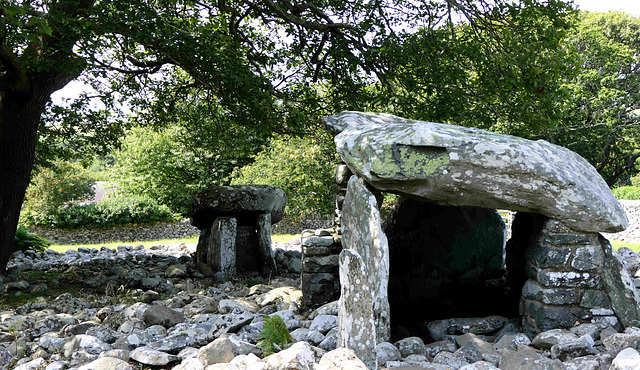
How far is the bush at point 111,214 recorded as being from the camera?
1695 centimetres

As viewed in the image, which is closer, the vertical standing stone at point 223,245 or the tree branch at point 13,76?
the tree branch at point 13,76

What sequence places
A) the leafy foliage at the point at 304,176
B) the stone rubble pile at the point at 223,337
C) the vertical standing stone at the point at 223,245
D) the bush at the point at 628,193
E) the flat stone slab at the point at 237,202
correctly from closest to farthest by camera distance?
the stone rubble pile at the point at 223,337, the vertical standing stone at the point at 223,245, the flat stone slab at the point at 237,202, the leafy foliage at the point at 304,176, the bush at the point at 628,193

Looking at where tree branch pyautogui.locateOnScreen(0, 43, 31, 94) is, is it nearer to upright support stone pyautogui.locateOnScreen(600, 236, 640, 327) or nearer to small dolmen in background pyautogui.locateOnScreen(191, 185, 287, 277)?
small dolmen in background pyautogui.locateOnScreen(191, 185, 287, 277)

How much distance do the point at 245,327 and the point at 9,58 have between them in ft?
17.8

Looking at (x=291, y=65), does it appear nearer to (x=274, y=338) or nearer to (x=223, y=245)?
(x=223, y=245)

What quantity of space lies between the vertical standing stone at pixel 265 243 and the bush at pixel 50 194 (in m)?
9.76

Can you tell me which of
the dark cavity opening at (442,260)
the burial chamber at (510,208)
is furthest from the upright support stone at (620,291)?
the dark cavity opening at (442,260)

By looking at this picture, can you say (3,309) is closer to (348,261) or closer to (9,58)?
(9,58)

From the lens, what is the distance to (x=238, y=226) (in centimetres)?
909

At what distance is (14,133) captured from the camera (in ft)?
24.9

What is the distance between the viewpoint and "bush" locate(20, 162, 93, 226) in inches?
666

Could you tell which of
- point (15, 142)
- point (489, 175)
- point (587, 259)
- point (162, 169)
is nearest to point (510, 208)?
point (489, 175)

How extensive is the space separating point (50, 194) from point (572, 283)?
18.6 metres

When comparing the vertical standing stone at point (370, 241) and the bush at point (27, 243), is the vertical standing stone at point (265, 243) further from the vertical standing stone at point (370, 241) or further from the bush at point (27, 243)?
the bush at point (27, 243)
